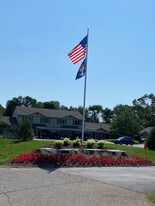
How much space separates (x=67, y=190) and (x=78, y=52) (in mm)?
13892

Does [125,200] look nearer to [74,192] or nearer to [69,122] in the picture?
[74,192]

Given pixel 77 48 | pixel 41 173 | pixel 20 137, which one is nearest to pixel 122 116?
pixel 20 137

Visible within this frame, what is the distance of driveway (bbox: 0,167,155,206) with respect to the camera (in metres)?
8.54

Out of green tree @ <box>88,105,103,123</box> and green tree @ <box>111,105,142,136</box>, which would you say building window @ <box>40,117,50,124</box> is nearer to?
green tree @ <box>111,105,142,136</box>

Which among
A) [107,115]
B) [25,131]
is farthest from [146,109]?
[25,131]

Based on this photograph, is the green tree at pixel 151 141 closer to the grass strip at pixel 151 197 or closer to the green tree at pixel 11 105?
the grass strip at pixel 151 197

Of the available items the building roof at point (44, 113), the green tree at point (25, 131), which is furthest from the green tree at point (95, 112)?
the green tree at point (25, 131)

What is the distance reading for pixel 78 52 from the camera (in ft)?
74.1

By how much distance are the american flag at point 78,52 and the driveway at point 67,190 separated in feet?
34.5

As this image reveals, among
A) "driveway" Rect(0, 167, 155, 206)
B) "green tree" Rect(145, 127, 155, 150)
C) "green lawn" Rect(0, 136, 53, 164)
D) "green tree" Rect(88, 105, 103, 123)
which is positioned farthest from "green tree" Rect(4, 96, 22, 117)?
"driveway" Rect(0, 167, 155, 206)

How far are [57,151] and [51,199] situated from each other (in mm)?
10159

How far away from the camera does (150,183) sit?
12023 mm

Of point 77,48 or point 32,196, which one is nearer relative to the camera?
point 32,196

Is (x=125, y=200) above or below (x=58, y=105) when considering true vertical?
below
